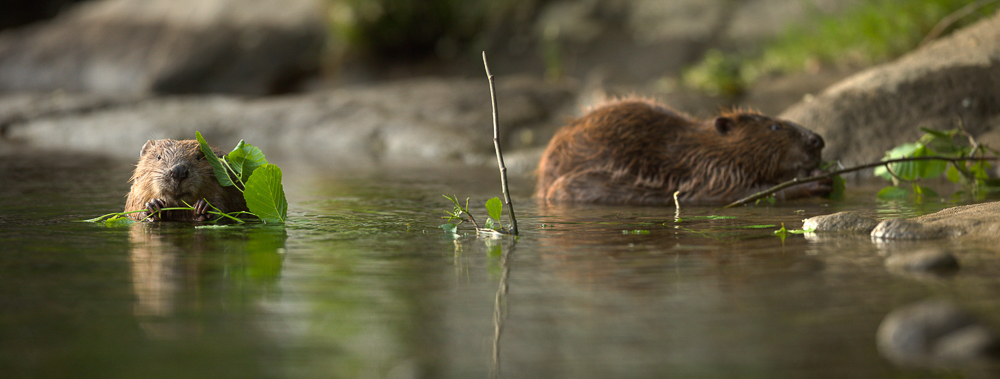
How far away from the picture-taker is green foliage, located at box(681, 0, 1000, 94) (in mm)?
9367

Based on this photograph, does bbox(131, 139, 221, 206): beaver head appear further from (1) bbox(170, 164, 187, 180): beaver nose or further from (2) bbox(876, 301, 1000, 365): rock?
(2) bbox(876, 301, 1000, 365): rock

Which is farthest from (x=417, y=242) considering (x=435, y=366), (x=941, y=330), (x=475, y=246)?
(x=941, y=330)

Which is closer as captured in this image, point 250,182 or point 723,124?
point 250,182

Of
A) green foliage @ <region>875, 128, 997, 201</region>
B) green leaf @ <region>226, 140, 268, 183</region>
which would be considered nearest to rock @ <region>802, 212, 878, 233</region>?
green foliage @ <region>875, 128, 997, 201</region>

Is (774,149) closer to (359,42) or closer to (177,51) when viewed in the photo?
(359,42)

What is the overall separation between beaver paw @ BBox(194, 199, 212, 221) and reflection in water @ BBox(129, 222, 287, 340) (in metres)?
0.10

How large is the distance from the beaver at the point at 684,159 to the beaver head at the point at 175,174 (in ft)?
6.37

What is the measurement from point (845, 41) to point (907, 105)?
12.1 ft

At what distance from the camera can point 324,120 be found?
11359 millimetres

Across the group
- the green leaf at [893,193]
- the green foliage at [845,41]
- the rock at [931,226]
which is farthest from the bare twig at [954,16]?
the rock at [931,226]

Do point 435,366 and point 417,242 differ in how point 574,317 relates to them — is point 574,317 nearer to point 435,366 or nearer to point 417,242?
point 435,366

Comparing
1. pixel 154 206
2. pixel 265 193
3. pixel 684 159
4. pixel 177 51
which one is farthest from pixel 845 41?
pixel 177 51

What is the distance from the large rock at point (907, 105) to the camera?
6648mm

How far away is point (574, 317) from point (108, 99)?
11.9 m
